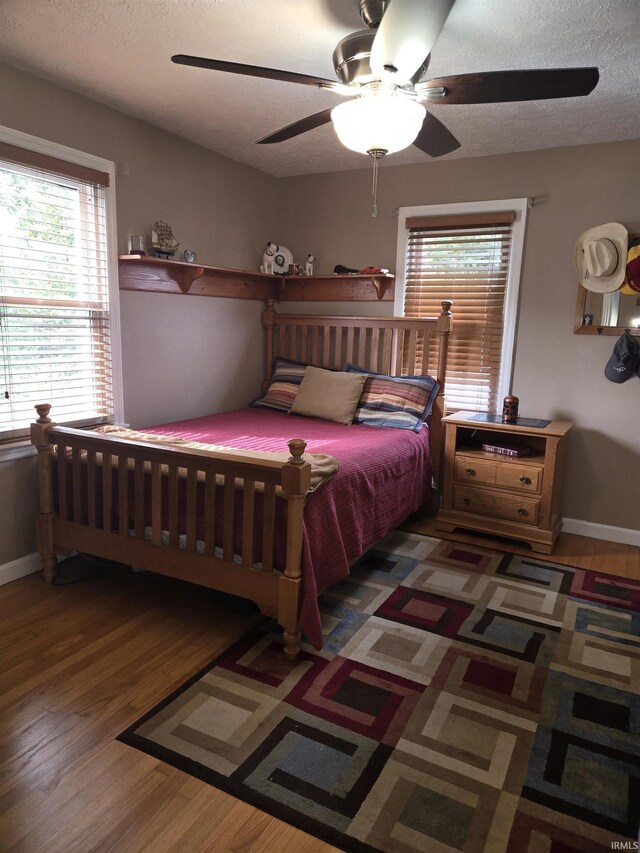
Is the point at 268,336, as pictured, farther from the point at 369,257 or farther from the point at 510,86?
the point at 510,86

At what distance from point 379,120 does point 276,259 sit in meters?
2.46

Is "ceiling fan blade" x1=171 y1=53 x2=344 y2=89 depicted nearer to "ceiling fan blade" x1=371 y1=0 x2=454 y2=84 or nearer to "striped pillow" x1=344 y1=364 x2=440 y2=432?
"ceiling fan blade" x1=371 y1=0 x2=454 y2=84

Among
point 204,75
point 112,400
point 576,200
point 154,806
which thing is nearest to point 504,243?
point 576,200

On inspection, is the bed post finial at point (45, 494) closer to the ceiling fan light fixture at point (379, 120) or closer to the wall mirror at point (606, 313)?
the ceiling fan light fixture at point (379, 120)

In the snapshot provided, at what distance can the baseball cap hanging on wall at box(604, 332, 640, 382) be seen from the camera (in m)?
3.32

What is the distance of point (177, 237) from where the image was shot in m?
3.56

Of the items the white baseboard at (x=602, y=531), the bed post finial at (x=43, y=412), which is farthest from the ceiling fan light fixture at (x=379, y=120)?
the white baseboard at (x=602, y=531)

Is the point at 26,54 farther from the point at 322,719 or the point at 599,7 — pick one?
the point at 322,719

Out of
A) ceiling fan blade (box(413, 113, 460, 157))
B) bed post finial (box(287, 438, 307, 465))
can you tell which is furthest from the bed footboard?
ceiling fan blade (box(413, 113, 460, 157))

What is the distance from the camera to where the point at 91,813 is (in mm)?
1533

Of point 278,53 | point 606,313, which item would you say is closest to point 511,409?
point 606,313

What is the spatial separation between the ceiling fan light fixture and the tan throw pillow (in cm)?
190

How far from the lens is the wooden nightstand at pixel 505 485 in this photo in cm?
332

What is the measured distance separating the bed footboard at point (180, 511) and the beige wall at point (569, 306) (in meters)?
2.22
